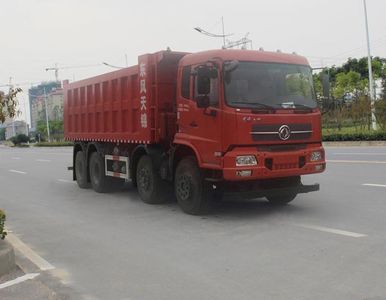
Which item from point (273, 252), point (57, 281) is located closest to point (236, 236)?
point (273, 252)

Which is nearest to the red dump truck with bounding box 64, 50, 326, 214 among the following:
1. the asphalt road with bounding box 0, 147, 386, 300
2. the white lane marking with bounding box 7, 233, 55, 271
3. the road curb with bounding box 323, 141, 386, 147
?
the asphalt road with bounding box 0, 147, 386, 300

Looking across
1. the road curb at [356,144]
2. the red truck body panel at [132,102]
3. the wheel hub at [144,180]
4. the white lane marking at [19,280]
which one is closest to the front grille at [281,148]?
the red truck body panel at [132,102]

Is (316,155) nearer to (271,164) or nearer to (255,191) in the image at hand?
(271,164)

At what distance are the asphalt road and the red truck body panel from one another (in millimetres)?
1462

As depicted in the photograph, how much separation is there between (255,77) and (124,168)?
4.26m

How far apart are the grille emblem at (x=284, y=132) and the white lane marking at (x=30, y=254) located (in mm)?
3862

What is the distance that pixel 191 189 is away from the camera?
29.0 feet

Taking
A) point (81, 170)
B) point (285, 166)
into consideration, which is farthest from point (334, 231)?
point (81, 170)

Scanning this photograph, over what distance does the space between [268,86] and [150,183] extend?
326cm

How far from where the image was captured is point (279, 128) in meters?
8.14

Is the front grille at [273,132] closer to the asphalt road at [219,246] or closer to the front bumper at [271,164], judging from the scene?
the front bumper at [271,164]

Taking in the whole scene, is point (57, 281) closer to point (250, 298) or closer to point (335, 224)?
point (250, 298)

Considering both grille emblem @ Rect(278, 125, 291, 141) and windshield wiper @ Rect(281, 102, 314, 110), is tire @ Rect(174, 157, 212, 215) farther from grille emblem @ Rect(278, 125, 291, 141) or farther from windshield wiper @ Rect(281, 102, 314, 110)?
windshield wiper @ Rect(281, 102, 314, 110)

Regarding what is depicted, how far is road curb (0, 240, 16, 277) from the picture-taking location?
223 inches
